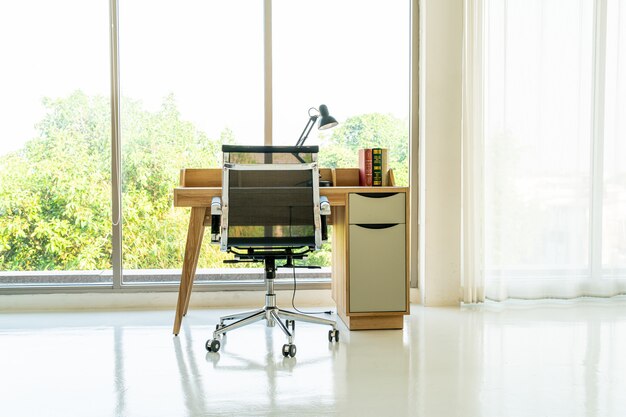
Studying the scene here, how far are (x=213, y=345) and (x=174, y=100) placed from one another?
1788 millimetres

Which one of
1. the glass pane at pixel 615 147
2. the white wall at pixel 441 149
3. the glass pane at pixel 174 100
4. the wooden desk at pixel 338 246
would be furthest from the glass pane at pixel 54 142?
the glass pane at pixel 615 147

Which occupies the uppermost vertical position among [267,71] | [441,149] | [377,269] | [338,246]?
[267,71]

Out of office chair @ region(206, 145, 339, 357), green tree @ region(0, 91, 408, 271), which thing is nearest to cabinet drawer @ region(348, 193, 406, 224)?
office chair @ region(206, 145, 339, 357)

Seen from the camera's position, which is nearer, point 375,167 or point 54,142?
point 375,167

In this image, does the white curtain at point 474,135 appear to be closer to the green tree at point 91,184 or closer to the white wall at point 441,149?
the white wall at point 441,149

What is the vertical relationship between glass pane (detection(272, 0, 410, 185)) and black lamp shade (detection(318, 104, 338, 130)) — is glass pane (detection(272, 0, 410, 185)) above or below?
above

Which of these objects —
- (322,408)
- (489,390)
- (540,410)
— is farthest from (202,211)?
(540,410)

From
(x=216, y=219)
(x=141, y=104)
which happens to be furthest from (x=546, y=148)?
(x=141, y=104)

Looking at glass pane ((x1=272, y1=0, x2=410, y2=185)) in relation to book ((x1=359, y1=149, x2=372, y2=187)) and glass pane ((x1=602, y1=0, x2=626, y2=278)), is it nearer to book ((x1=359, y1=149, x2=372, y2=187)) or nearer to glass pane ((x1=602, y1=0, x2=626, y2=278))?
book ((x1=359, y1=149, x2=372, y2=187))

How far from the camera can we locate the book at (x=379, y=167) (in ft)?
12.5

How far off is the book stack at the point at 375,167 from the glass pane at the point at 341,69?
0.40m

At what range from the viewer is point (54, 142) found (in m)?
4.11

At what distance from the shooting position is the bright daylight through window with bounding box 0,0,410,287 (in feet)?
13.5

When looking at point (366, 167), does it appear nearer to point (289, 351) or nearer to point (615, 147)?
point (289, 351)
